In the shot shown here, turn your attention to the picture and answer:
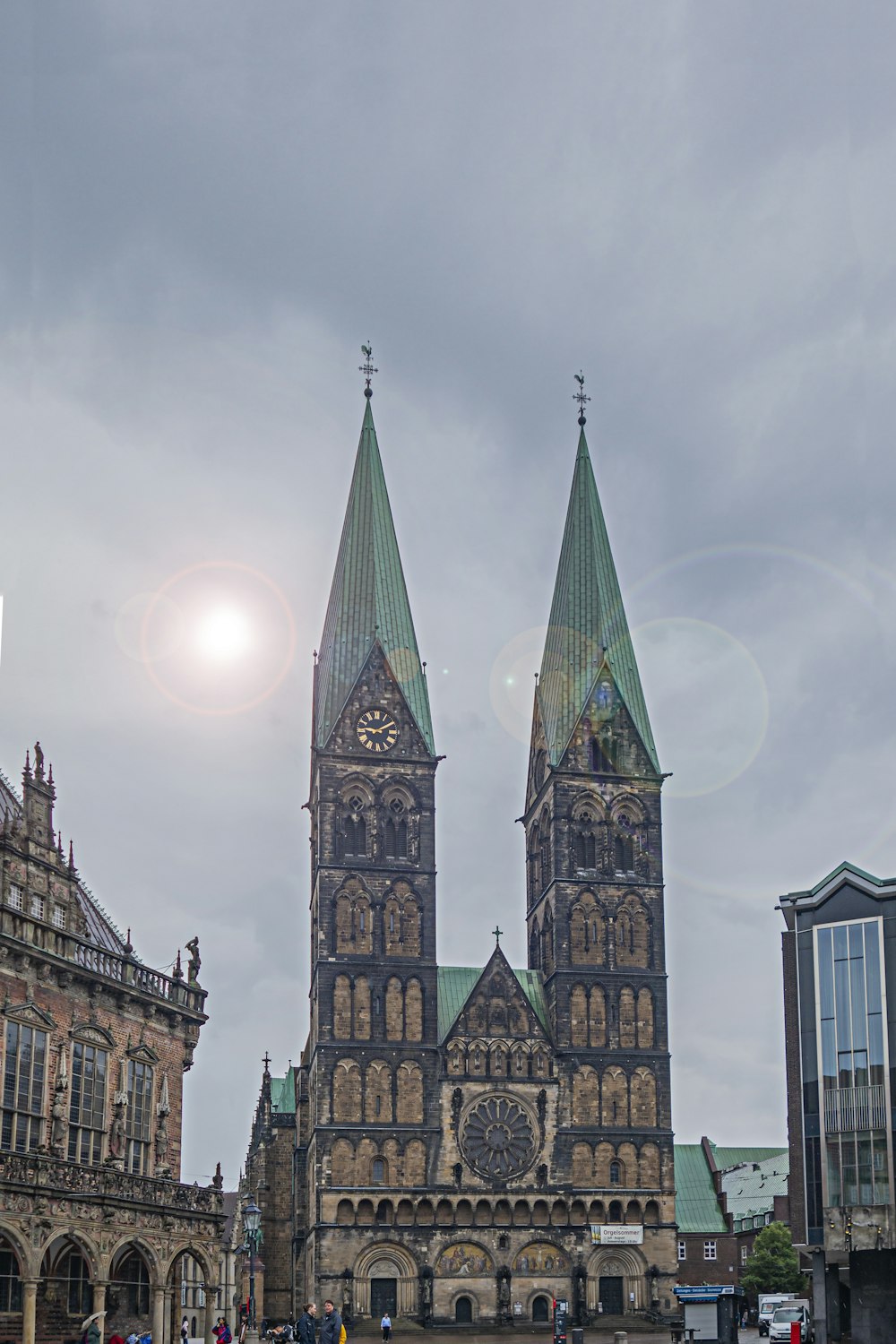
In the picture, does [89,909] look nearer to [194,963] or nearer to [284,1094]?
[194,963]

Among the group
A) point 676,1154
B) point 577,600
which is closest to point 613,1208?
point 676,1154

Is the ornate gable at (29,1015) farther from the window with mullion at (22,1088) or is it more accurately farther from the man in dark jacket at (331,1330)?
the man in dark jacket at (331,1330)

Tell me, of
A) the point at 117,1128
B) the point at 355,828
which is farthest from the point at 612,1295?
the point at 117,1128

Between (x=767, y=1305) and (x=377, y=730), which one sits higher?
(x=377, y=730)

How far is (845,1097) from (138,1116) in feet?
85.0

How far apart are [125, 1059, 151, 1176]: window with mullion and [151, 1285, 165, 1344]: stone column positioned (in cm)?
424

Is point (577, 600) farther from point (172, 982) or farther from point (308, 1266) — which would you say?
point (172, 982)

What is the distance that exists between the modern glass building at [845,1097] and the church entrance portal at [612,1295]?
23032 mm

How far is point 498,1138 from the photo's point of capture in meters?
81.8

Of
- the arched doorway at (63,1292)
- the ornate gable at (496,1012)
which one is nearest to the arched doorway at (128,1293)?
the arched doorway at (63,1292)

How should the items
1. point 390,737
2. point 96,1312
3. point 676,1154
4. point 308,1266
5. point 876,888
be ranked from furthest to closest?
point 676,1154
point 390,737
point 308,1266
point 876,888
point 96,1312

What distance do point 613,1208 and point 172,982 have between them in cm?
4055

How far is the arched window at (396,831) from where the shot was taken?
3354 inches

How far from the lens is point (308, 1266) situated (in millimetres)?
79812
